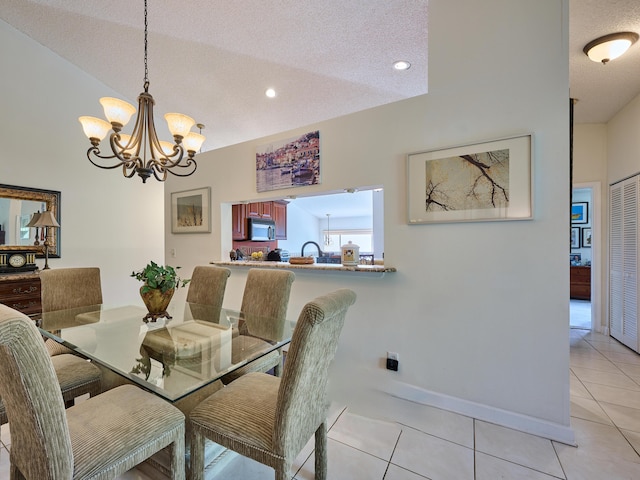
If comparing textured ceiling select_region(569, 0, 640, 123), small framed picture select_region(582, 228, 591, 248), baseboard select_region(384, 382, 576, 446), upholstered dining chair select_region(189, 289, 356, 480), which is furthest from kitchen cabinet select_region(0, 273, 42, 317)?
small framed picture select_region(582, 228, 591, 248)

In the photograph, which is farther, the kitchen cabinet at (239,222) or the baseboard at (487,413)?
the kitchen cabinet at (239,222)

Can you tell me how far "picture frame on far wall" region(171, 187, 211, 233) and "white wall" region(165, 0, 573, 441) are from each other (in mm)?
1670

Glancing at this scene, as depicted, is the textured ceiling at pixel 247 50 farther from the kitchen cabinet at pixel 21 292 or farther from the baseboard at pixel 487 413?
the baseboard at pixel 487 413

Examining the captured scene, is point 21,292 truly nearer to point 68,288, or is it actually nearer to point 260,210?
point 68,288

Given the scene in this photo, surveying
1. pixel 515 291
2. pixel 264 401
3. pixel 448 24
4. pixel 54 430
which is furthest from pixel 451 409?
pixel 448 24

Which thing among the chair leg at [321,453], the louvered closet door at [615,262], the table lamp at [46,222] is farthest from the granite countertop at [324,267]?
the louvered closet door at [615,262]

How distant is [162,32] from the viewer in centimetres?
294

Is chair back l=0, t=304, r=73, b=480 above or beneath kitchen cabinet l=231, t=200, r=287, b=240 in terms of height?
beneath

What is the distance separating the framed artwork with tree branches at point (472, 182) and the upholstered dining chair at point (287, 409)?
3.99 ft

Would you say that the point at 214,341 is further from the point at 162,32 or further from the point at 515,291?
the point at 162,32

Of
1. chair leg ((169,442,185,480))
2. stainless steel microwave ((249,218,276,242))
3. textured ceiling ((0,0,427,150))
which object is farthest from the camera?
stainless steel microwave ((249,218,276,242))

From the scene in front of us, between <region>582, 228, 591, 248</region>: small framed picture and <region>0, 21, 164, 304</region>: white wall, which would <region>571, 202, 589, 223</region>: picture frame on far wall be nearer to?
<region>582, 228, 591, 248</region>: small framed picture

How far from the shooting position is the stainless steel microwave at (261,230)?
16.4 feet

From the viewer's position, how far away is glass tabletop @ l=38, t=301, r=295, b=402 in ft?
4.34
